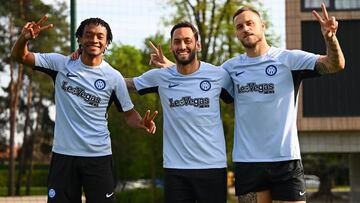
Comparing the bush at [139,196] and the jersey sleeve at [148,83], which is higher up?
the jersey sleeve at [148,83]

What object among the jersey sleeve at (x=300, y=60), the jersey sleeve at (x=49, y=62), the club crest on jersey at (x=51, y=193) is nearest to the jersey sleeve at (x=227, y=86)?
the jersey sleeve at (x=300, y=60)

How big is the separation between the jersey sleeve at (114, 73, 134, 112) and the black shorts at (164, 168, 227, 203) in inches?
26.9

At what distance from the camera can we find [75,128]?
4.99 m

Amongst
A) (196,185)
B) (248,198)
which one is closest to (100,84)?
(196,185)

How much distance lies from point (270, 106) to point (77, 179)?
154 centimetres

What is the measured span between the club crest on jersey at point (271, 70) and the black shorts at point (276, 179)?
25.3 inches

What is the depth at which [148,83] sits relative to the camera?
5281 mm

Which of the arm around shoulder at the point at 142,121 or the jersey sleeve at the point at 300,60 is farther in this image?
the arm around shoulder at the point at 142,121

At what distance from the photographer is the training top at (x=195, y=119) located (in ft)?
16.1

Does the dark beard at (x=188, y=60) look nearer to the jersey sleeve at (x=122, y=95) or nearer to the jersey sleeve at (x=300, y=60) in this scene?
the jersey sleeve at (x=122, y=95)

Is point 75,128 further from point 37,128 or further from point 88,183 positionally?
point 37,128

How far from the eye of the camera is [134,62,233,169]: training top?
4.90m

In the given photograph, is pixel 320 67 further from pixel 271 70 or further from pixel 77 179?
pixel 77 179

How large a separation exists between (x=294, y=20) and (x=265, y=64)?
43.0ft
